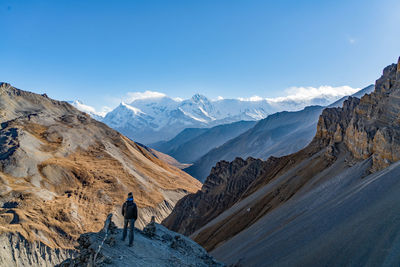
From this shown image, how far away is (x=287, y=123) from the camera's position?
503 ft

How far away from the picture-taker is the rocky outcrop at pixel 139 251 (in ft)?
24.5

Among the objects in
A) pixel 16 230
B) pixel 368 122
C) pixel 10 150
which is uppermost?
pixel 10 150

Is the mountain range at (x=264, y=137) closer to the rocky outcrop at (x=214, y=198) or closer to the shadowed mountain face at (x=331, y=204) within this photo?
the rocky outcrop at (x=214, y=198)

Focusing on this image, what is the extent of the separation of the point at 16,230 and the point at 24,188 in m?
10.2

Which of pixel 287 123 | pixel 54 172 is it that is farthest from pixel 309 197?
pixel 287 123

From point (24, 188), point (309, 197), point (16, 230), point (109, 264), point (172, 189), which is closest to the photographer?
point (109, 264)

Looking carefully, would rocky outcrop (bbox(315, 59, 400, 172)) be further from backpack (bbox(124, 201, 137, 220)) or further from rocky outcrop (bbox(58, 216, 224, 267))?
backpack (bbox(124, 201, 137, 220))

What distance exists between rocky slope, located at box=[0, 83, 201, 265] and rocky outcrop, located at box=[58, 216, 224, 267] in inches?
1046

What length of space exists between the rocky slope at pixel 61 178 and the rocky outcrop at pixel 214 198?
7.31 m

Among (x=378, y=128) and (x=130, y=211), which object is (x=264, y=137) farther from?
(x=130, y=211)

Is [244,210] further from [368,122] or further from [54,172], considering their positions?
[54,172]

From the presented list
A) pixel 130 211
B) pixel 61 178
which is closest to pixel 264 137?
pixel 61 178

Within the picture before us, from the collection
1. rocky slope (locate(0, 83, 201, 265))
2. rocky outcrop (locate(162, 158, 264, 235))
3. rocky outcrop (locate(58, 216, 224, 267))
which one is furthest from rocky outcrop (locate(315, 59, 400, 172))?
rocky slope (locate(0, 83, 201, 265))

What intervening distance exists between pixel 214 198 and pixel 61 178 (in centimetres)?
2649
